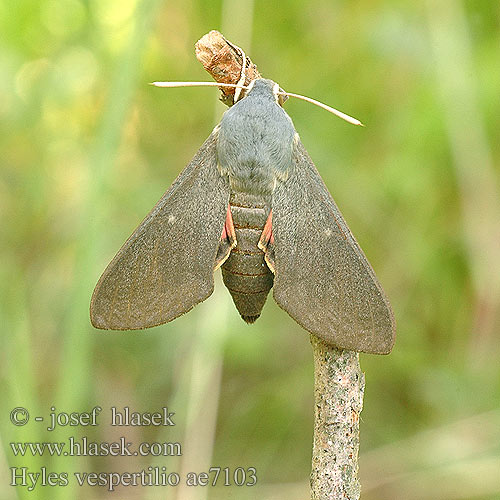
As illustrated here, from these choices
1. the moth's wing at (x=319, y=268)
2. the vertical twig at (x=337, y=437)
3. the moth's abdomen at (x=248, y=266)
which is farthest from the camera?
the moth's abdomen at (x=248, y=266)

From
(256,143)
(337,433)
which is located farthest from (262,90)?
(337,433)

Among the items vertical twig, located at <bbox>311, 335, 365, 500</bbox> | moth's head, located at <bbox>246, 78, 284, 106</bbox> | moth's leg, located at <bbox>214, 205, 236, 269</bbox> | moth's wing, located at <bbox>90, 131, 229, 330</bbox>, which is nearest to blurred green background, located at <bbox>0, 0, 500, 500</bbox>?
moth's wing, located at <bbox>90, 131, 229, 330</bbox>

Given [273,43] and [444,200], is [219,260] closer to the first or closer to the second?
[444,200]

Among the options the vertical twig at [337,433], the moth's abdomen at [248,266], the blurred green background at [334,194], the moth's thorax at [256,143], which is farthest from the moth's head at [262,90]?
the blurred green background at [334,194]

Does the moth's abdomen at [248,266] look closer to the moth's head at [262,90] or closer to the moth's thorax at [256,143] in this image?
the moth's thorax at [256,143]

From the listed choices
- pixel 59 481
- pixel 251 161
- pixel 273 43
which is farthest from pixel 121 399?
pixel 273 43

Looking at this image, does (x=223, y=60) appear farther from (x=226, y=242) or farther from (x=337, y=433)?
(x=337, y=433)
